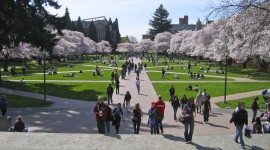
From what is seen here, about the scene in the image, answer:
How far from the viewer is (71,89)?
31281 millimetres

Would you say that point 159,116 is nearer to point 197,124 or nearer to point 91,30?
point 197,124

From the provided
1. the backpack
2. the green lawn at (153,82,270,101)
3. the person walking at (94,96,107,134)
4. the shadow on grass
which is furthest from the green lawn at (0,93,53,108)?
the backpack

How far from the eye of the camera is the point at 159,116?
43.4 feet

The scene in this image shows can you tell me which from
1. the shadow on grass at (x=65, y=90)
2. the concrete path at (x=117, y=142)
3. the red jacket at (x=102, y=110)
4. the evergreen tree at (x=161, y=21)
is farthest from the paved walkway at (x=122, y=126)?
the evergreen tree at (x=161, y=21)

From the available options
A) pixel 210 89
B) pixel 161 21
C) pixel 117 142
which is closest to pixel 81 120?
pixel 117 142

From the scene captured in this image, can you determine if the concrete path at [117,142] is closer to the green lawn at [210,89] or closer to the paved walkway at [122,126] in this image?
the paved walkway at [122,126]

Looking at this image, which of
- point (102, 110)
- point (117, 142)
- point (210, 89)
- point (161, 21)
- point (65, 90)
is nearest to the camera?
point (117, 142)

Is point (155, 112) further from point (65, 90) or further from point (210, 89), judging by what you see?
point (210, 89)

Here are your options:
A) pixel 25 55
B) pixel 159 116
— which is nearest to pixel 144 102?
pixel 159 116

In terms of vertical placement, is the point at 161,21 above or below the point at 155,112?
above

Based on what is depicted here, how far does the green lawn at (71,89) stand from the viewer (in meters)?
27.4

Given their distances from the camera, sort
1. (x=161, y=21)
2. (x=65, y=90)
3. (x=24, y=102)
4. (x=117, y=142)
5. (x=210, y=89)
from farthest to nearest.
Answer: (x=161, y=21) < (x=210, y=89) < (x=65, y=90) < (x=24, y=102) < (x=117, y=142)

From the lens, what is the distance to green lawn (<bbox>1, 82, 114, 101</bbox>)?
27406 millimetres

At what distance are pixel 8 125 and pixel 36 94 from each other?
14681 millimetres
